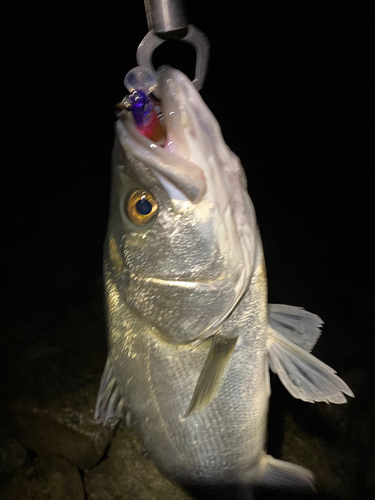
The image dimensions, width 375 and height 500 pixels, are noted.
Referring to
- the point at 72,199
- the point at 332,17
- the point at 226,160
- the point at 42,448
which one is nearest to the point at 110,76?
the point at 72,199

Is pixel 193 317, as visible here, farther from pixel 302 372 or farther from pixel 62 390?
pixel 62 390

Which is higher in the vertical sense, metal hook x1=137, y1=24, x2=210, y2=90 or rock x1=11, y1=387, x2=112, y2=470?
metal hook x1=137, y1=24, x2=210, y2=90

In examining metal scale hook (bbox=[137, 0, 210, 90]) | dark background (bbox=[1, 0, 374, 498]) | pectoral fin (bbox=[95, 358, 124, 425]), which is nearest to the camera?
metal scale hook (bbox=[137, 0, 210, 90])

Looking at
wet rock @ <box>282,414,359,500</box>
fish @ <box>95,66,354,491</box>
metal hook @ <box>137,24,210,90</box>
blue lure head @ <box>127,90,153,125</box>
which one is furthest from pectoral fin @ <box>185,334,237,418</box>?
wet rock @ <box>282,414,359,500</box>

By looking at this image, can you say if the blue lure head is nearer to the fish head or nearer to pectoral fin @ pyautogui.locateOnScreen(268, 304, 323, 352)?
the fish head

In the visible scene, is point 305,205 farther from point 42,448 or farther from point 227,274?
point 42,448

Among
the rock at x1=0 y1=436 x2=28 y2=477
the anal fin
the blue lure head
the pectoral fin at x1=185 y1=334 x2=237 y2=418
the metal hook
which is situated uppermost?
the metal hook
